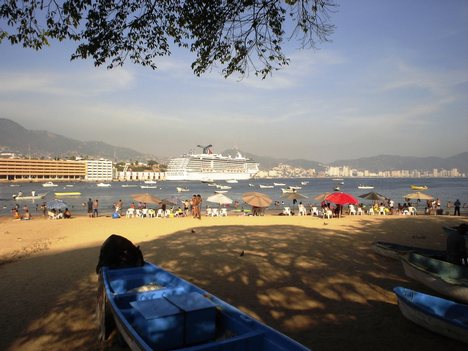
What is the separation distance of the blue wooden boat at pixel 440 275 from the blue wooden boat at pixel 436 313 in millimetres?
1018

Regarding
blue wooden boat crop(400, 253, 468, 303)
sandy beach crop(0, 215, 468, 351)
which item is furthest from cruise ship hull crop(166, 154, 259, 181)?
blue wooden boat crop(400, 253, 468, 303)

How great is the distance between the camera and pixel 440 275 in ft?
22.3

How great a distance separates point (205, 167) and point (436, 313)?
5005 inches

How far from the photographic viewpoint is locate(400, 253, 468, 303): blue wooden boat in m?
6.06

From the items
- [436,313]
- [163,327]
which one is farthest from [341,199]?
[163,327]

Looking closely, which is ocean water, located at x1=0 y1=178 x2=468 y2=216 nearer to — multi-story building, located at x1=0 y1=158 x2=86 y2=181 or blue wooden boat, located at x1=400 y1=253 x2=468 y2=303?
blue wooden boat, located at x1=400 y1=253 x2=468 y2=303

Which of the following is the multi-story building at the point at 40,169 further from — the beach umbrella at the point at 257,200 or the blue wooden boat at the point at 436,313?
the blue wooden boat at the point at 436,313

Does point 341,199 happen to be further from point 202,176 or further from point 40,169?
point 40,169

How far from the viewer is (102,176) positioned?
154 meters

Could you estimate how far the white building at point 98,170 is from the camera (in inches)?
5865

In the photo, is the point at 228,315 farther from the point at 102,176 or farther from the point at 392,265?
the point at 102,176

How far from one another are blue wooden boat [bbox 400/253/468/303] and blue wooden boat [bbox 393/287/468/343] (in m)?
1.02

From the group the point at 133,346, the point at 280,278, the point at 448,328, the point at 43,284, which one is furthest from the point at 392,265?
the point at 43,284

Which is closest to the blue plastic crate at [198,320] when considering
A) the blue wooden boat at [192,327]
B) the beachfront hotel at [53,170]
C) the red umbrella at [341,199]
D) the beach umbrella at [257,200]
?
the blue wooden boat at [192,327]
